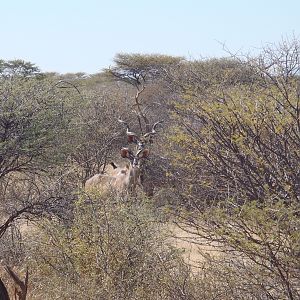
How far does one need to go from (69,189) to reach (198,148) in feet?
11.7

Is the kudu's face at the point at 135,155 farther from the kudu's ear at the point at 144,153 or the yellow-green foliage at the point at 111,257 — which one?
the yellow-green foliage at the point at 111,257

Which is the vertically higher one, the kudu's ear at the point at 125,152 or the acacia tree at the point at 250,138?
the acacia tree at the point at 250,138

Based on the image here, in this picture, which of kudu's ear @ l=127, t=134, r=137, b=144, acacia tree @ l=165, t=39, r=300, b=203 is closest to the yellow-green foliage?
acacia tree @ l=165, t=39, r=300, b=203

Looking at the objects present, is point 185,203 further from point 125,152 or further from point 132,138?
point 132,138

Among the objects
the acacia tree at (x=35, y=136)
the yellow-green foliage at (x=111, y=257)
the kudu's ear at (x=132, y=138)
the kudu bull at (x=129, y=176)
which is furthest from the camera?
the kudu's ear at (x=132, y=138)

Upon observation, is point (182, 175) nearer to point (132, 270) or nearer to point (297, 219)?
point (132, 270)

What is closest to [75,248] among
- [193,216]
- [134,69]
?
[193,216]

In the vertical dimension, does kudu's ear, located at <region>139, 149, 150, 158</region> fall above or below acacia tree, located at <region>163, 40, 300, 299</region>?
below

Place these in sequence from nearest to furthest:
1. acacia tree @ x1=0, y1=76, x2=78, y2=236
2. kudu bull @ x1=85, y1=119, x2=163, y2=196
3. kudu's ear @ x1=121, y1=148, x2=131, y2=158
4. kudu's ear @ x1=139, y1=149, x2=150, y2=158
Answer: acacia tree @ x1=0, y1=76, x2=78, y2=236, kudu bull @ x1=85, y1=119, x2=163, y2=196, kudu's ear @ x1=121, y1=148, x2=131, y2=158, kudu's ear @ x1=139, y1=149, x2=150, y2=158

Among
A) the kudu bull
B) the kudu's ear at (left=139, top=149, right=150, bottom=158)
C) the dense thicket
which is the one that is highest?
the dense thicket

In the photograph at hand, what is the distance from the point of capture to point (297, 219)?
4.72m

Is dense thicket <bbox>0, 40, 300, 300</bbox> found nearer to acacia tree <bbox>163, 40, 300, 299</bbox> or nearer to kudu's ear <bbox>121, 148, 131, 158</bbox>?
acacia tree <bbox>163, 40, 300, 299</bbox>

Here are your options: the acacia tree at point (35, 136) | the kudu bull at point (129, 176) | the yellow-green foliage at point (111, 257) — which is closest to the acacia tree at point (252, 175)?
the yellow-green foliage at point (111, 257)

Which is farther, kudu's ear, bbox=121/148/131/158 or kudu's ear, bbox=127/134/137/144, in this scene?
kudu's ear, bbox=127/134/137/144
